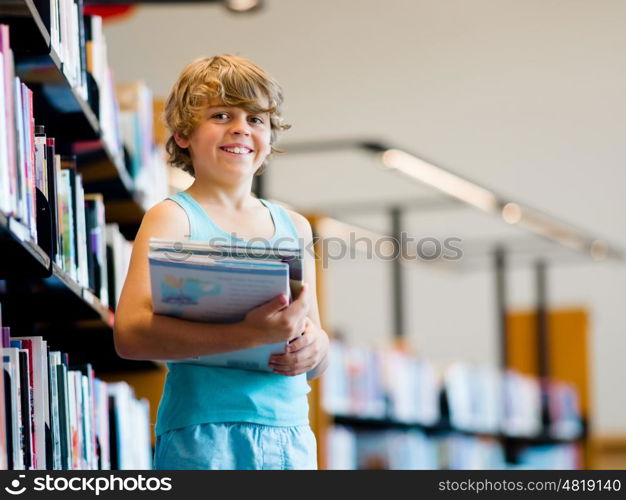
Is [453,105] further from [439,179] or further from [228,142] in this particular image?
[228,142]

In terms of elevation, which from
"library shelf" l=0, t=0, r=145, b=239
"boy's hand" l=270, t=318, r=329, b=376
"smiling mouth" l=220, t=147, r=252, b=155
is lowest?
"boy's hand" l=270, t=318, r=329, b=376

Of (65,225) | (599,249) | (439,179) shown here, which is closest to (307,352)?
(65,225)

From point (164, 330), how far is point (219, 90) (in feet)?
1.23

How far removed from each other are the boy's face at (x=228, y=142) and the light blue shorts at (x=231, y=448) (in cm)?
38

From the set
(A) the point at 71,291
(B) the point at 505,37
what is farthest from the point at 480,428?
(A) the point at 71,291

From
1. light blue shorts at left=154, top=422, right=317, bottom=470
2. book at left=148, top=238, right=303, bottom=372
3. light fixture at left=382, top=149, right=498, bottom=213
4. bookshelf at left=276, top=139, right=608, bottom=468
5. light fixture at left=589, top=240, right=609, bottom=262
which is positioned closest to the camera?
book at left=148, top=238, right=303, bottom=372

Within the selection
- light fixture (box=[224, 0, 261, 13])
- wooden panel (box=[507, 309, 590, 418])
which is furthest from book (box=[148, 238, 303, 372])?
wooden panel (box=[507, 309, 590, 418])

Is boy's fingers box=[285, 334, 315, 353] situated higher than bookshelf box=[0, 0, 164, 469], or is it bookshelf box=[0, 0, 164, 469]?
bookshelf box=[0, 0, 164, 469]

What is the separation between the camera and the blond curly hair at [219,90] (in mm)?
1748

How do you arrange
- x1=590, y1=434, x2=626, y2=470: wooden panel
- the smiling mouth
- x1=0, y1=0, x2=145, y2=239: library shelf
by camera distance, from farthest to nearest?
x1=590, y1=434, x2=626, y2=470: wooden panel → x1=0, y1=0, x2=145, y2=239: library shelf → the smiling mouth

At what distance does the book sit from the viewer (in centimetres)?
154

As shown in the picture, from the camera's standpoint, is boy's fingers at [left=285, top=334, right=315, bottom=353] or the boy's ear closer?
boy's fingers at [left=285, top=334, right=315, bottom=353]

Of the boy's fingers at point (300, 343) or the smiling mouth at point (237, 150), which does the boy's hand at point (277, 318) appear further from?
the smiling mouth at point (237, 150)

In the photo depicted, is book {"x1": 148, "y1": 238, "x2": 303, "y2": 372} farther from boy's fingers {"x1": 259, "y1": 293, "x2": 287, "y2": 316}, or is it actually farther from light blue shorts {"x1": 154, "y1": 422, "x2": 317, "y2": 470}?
light blue shorts {"x1": 154, "y1": 422, "x2": 317, "y2": 470}
